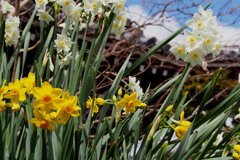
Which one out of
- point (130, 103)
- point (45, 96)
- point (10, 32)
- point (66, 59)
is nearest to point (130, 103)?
point (130, 103)

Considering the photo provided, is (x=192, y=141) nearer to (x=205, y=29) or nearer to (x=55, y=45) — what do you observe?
(x=205, y=29)

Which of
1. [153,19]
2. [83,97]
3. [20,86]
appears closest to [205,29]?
[83,97]

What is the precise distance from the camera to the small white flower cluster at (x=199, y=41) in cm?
99

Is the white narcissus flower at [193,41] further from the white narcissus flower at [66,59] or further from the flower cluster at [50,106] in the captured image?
the white narcissus flower at [66,59]

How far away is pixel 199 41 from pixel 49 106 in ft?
1.48

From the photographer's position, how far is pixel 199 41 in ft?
3.24

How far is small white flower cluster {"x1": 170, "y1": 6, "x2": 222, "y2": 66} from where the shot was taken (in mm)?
990

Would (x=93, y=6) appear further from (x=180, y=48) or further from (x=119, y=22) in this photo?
(x=180, y=48)

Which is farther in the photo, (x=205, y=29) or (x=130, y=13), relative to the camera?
(x=130, y=13)

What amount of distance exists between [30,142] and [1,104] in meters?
0.13

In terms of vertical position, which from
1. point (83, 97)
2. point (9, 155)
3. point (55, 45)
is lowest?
point (9, 155)

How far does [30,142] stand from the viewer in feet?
3.14

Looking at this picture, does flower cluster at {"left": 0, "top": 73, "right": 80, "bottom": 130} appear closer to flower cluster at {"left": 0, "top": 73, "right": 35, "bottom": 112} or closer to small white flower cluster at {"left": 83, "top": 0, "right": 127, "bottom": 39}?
flower cluster at {"left": 0, "top": 73, "right": 35, "bottom": 112}

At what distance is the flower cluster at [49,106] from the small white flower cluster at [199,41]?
36cm
